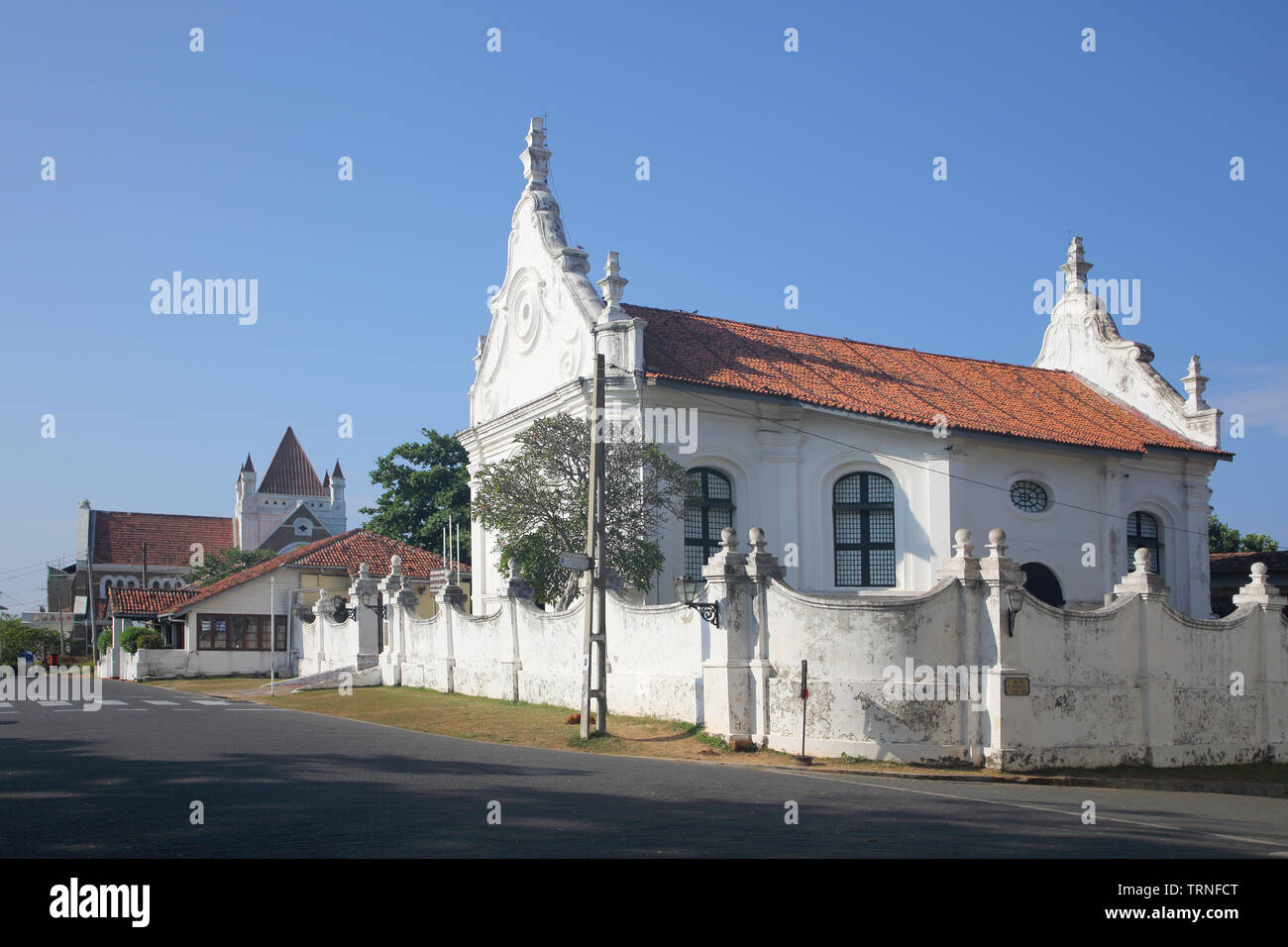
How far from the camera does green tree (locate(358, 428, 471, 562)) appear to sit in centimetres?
5497

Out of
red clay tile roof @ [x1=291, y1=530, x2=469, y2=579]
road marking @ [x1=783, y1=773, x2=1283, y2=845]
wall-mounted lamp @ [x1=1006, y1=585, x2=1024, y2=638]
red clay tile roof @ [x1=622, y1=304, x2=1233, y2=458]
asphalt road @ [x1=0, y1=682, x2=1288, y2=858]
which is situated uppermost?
red clay tile roof @ [x1=622, y1=304, x2=1233, y2=458]

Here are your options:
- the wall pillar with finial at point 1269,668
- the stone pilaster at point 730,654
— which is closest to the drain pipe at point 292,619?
the stone pilaster at point 730,654

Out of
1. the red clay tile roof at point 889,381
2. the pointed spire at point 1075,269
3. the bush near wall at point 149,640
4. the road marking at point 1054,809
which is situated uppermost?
the pointed spire at point 1075,269

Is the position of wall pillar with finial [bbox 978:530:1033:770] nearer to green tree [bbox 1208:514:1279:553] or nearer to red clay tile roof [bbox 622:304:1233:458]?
red clay tile roof [bbox 622:304:1233:458]

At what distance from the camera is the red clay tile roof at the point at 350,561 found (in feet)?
151

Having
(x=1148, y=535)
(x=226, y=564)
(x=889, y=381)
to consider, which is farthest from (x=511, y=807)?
(x=226, y=564)

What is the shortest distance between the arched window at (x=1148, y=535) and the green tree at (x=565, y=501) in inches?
614

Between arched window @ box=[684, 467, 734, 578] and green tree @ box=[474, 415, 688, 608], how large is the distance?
3183 millimetres

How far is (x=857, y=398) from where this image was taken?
30.8 metres

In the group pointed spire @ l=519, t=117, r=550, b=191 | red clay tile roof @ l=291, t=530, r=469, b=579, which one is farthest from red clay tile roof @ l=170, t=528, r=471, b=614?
pointed spire @ l=519, t=117, r=550, b=191

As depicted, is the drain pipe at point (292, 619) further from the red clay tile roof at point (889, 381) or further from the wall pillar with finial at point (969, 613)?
the wall pillar with finial at point (969, 613)

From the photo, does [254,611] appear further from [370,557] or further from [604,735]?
[604,735]

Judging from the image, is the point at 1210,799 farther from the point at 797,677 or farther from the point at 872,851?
the point at 872,851

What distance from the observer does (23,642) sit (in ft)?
234
